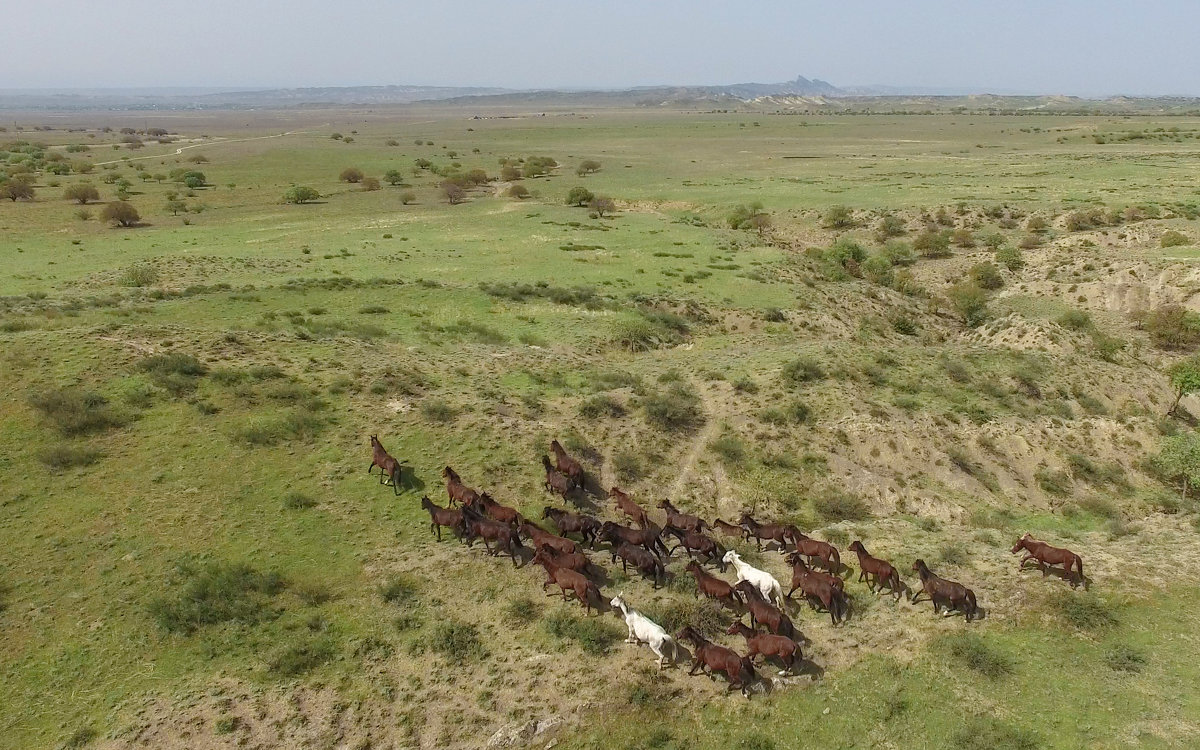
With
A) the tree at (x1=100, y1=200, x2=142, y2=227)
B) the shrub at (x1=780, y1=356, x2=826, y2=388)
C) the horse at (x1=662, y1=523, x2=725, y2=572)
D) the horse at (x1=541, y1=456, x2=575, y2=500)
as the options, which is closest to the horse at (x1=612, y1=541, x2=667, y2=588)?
the horse at (x1=662, y1=523, x2=725, y2=572)

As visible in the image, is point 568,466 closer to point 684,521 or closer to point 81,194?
point 684,521

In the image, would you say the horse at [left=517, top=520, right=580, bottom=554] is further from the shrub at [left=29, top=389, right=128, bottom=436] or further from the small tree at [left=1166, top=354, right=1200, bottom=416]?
the small tree at [left=1166, top=354, right=1200, bottom=416]

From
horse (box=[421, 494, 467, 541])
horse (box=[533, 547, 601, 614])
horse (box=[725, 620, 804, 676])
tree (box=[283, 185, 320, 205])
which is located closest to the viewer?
horse (box=[725, 620, 804, 676])

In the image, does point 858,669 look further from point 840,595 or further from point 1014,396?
point 1014,396

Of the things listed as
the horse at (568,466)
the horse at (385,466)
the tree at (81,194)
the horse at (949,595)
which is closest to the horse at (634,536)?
the horse at (568,466)

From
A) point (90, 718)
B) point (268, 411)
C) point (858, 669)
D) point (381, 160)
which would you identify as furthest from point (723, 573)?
point (381, 160)

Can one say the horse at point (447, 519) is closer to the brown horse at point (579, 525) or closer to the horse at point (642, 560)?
the brown horse at point (579, 525)
